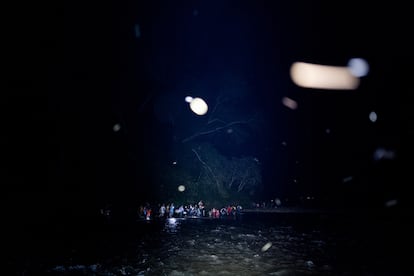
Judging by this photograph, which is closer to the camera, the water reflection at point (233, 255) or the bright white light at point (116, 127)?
the water reflection at point (233, 255)

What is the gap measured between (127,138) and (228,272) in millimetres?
19310

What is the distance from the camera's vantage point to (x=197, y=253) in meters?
11.3

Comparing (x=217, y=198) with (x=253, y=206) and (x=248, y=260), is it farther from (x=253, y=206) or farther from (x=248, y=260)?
(x=248, y=260)

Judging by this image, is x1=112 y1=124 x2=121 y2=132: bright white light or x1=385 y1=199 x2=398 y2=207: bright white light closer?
x1=112 y1=124 x2=121 y2=132: bright white light

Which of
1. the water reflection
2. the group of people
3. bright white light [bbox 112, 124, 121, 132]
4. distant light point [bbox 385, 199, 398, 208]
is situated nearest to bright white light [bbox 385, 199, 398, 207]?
distant light point [bbox 385, 199, 398, 208]

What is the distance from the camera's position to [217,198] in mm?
32875

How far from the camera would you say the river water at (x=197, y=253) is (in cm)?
902

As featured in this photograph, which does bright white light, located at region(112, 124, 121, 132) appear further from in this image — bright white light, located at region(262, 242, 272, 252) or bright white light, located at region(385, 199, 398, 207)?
bright white light, located at region(385, 199, 398, 207)

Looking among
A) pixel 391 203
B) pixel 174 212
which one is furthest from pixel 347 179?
pixel 174 212

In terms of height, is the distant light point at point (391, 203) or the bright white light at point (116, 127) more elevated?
the bright white light at point (116, 127)

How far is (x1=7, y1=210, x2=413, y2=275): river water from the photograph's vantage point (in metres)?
9.02

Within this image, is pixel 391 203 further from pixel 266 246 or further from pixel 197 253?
pixel 197 253

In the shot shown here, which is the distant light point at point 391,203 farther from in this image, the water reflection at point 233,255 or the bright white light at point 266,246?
the bright white light at point 266,246

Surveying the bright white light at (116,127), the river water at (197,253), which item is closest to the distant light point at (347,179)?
the river water at (197,253)
